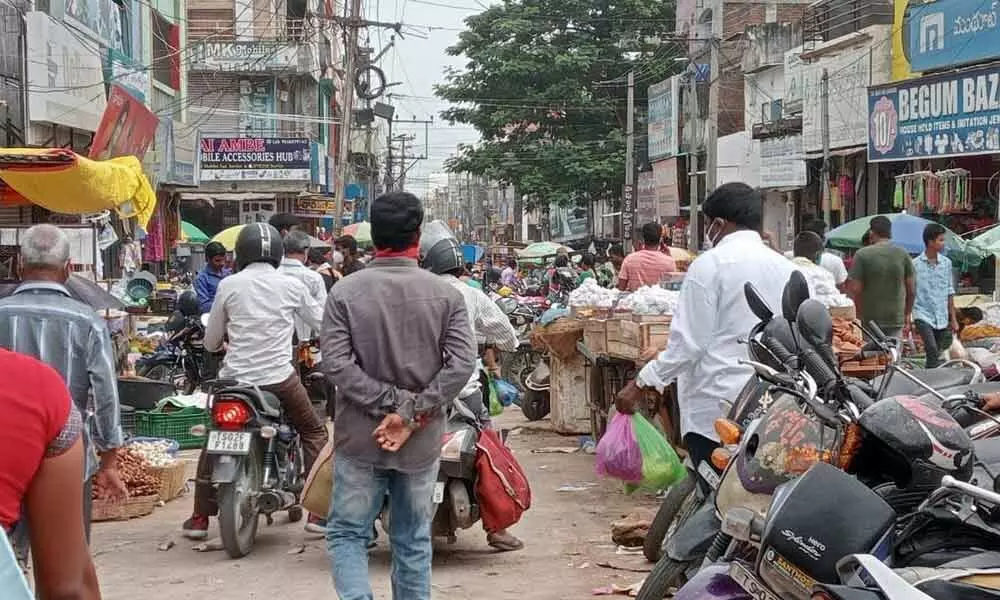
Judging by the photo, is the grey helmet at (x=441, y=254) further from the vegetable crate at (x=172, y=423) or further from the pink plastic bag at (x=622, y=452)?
the vegetable crate at (x=172, y=423)

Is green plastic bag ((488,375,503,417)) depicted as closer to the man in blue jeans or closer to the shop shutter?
the man in blue jeans

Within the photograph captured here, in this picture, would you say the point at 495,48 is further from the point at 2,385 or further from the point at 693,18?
the point at 2,385

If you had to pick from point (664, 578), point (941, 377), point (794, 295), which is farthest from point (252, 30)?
point (794, 295)

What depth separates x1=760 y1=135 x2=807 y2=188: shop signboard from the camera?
30.9 metres

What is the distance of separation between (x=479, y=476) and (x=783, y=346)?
3.21 m

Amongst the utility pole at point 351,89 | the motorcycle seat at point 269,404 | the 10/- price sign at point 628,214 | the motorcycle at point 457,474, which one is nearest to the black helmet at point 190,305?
the motorcycle seat at point 269,404

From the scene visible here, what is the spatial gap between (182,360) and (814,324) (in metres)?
10.7

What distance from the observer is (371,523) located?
514 cm

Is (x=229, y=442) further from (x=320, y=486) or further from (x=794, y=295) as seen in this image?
(x=794, y=295)

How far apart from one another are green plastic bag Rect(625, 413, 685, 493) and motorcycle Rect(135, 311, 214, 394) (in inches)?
275

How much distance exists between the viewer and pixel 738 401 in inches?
198

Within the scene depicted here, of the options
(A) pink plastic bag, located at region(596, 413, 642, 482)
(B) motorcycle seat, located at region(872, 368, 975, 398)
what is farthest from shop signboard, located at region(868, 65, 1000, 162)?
(B) motorcycle seat, located at region(872, 368, 975, 398)

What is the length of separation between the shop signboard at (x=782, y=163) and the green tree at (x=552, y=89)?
40.5ft

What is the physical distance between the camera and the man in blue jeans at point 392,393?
5.05m
